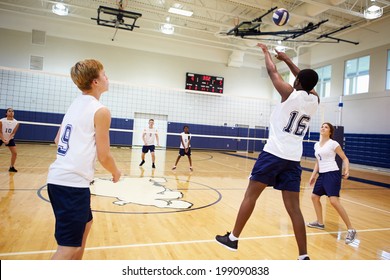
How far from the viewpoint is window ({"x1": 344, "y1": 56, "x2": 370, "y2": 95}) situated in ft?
44.6

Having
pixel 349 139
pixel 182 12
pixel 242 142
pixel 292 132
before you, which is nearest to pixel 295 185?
pixel 292 132

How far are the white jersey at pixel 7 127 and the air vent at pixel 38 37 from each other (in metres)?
9.97

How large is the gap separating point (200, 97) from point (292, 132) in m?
15.6

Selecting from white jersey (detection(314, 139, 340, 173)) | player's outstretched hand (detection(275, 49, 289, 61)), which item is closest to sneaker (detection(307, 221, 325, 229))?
white jersey (detection(314, 139, 340, 173))

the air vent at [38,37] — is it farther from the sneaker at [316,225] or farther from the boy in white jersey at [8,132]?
the sneaker at [316,225]

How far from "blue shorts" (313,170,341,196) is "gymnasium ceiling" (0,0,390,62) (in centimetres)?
874

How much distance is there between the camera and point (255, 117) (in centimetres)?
1881

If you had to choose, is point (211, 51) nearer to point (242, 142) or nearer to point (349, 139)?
point (242, 142)

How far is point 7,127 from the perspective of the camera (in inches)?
267

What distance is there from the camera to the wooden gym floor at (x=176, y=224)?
110 inches

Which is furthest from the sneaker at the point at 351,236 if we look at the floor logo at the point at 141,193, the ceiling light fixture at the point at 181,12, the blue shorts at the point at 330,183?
the ceiling light fixture at the point at 181,12

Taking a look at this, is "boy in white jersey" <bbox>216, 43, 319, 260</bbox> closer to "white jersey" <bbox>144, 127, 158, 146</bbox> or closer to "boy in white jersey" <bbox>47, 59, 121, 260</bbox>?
"boy in white jersey" <bbox>47, 59, 121, 260</bbox>

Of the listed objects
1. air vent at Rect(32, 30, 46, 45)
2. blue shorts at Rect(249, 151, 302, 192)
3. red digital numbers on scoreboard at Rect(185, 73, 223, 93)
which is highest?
air vent at Rect(32, 30, 46, 45)

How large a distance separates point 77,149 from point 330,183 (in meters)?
3.22
